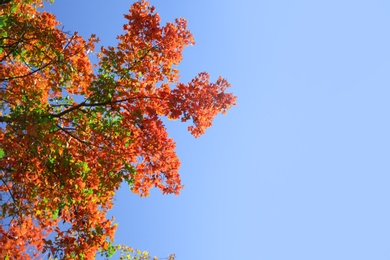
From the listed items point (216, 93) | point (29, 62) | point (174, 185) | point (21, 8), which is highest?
point (21, 8)

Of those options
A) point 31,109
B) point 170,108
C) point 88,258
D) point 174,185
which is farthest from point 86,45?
point 88,258

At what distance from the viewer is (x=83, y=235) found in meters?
11.8

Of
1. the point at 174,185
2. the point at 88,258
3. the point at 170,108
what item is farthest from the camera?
the point at 174,185

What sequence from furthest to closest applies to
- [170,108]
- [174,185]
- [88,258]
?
[174,185] < [170,108] < [88,258]

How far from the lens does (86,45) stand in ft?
42.6

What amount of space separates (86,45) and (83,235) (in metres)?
6.22

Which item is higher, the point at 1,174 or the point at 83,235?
the point at 1,174

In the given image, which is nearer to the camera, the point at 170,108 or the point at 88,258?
the point at 88,258

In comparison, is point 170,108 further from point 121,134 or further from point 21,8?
point 21,8

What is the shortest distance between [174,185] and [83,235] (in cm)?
339

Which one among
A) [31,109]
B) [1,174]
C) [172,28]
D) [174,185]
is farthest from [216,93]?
[1,174]

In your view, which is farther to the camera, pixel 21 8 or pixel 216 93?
pixel 21 8

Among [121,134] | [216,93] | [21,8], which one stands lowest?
[121,134]

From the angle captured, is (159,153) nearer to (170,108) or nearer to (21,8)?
(170,108)
